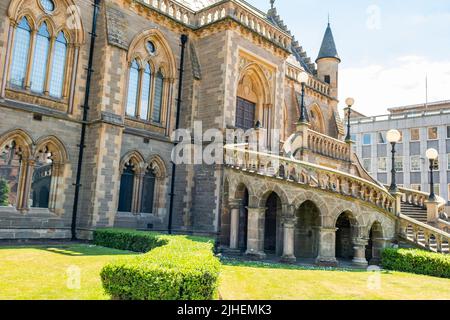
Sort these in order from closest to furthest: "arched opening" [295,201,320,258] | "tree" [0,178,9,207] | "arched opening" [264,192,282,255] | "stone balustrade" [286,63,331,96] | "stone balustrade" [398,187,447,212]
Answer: "tree" [0,178,9,207] → "arched opening" [295,201,320,258] → "arched opening" [264,192,282,255] → "stone balustrade" [398,187,447,212] → "stone balustrade" [286,63,331,96]

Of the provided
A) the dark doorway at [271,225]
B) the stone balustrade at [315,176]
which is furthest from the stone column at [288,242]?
the dark doorway at [271,225]

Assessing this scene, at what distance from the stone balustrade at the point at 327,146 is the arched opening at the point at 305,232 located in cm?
453

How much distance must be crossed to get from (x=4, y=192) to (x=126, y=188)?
534 centimetres

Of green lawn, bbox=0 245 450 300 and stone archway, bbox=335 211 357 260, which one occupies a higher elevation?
stone archway, bbox=335 211 357 260

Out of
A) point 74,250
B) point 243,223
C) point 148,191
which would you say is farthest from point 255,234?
point 74,250

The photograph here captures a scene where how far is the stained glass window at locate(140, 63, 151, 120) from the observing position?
2003cm

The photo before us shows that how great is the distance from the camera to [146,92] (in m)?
20.2

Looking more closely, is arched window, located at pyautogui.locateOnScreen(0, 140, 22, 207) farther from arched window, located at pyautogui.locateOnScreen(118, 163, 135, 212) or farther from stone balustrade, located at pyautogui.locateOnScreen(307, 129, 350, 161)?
stone balustrade, located at pyautogui.locateOnScreen(307, 129, 350, 161)

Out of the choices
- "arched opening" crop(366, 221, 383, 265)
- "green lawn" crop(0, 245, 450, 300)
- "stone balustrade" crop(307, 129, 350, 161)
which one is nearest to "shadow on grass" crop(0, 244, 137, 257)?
"green lawn" crop(0, 245, 450, 300)

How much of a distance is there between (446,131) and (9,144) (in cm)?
4814

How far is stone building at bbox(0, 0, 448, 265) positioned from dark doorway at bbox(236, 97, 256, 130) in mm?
102

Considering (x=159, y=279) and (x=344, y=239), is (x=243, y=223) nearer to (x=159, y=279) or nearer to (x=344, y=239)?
(x=344, y=239)
